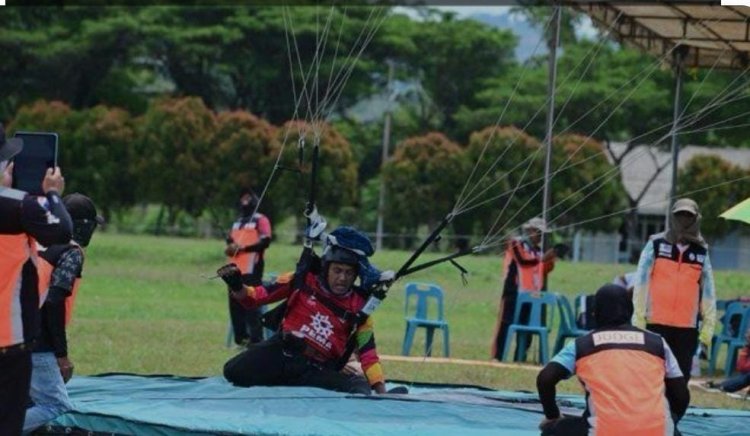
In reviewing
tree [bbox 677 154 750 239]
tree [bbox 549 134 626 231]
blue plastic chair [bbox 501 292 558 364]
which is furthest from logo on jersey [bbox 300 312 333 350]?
tree [bbox 677 154 750 239]

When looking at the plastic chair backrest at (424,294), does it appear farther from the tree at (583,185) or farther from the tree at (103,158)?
the tree at (103,158)

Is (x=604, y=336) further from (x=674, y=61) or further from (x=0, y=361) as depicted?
(x=674, y=61)

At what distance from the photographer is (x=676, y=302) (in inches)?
367

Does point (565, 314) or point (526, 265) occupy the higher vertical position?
point (526, 265)

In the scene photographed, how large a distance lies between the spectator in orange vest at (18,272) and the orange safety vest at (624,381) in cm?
212

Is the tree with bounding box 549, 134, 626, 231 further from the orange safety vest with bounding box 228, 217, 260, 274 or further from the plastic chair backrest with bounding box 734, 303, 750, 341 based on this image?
the orange safety vest with bounding box 228, 217, 260, 274

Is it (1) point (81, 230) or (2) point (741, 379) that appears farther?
(2) point (741, 379)

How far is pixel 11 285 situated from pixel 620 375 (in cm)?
240

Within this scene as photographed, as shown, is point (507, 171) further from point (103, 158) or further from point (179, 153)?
point (103, 158)

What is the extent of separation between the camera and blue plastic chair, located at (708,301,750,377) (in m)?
13.4

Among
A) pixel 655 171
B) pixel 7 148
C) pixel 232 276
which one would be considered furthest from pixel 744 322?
pixel 655 171

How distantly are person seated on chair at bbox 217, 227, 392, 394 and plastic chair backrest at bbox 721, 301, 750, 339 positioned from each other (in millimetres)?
6023

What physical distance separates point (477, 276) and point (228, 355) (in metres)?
13.1

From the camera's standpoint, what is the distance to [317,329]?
835 cm
